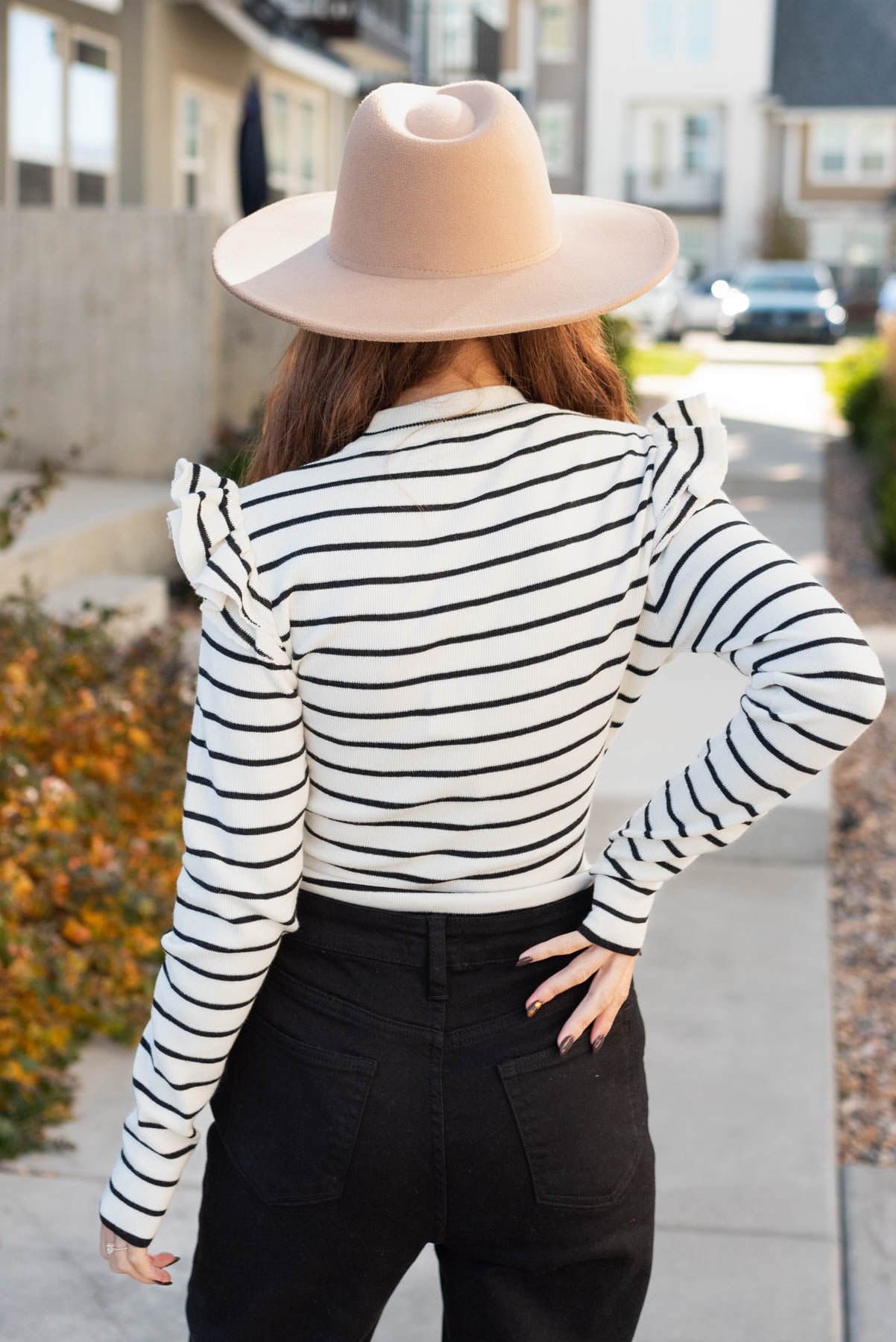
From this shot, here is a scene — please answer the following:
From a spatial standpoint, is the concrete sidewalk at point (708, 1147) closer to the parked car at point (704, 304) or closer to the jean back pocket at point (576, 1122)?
the jean back pocket at point (576, 1122)

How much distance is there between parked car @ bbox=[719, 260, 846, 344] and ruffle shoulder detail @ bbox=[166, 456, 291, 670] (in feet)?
92.8

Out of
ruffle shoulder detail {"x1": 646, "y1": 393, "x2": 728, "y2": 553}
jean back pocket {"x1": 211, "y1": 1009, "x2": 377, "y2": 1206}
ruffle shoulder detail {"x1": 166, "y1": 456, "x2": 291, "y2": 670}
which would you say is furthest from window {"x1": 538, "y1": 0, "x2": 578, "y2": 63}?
jean back pocket {"x1": 211, "y1": 1009, "x2": 377, "y2": 1206}

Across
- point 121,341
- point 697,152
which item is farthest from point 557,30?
point 121,341

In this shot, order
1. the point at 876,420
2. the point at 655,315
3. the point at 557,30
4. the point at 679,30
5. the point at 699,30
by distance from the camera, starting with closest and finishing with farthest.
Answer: the point at 876,420 → the point at 655,315 → the point at 679,30 → the point at 699,30 → the point at 557,30

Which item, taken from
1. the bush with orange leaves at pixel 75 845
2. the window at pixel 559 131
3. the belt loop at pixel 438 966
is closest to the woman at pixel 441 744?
the belt loop at pixel 438 966

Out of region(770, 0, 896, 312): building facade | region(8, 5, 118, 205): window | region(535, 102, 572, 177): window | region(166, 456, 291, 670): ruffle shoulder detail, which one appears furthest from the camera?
region(770, 0, 896, 312): building facade

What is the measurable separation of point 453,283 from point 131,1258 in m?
1.02

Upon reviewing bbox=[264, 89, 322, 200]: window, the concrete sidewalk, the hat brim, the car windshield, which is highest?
the hat brim

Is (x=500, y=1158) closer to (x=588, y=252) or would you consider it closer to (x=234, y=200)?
(x=588, y=252)

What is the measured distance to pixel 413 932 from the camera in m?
1.44

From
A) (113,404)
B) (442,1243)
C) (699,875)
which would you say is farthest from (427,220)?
(113,404)

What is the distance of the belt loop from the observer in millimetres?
1434

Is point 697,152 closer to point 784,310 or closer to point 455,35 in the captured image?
point 455,35

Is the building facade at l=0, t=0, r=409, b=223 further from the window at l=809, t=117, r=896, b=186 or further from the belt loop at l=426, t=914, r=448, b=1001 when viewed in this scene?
the window at l=809, t=117, r=896, b=186
